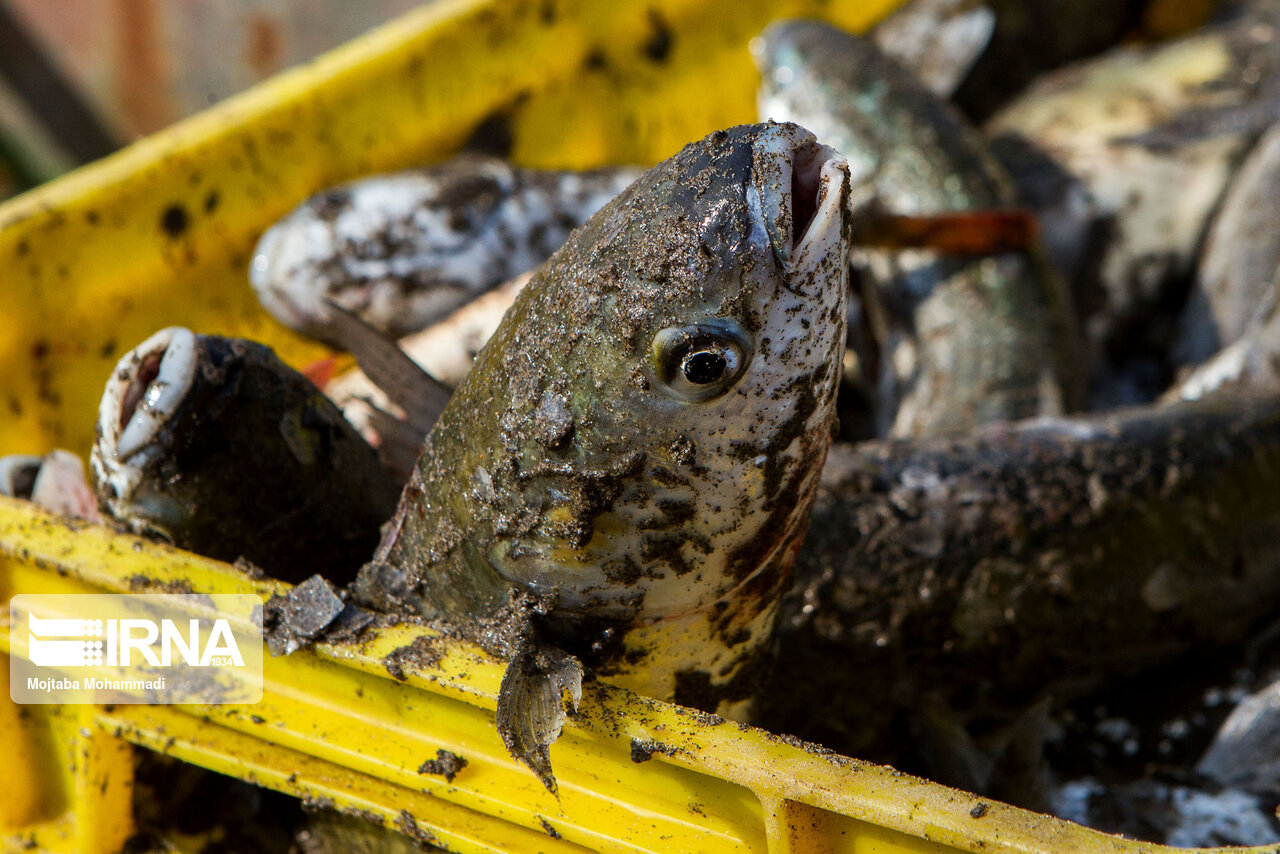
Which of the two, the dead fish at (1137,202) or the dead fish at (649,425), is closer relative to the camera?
the dead fish at (649,425)

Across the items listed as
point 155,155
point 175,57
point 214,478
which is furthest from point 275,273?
point 175,57

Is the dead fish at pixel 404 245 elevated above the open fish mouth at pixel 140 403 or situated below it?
above

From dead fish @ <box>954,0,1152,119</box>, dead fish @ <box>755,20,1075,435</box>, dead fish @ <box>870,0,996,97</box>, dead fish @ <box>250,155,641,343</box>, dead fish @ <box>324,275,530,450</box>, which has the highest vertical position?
dead fish @ <box>954,0,1152,119</box>

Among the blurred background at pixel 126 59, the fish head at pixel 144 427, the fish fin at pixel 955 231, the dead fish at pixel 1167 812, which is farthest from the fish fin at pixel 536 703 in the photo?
the blurred background at pixel 126 59

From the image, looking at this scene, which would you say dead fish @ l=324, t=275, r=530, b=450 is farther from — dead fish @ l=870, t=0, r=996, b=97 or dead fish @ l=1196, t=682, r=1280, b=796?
dead fish @ l=870, t=0, r=996, b=97

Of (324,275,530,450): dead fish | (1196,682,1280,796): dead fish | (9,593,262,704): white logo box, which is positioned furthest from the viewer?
(324,275,530,450): dead fish

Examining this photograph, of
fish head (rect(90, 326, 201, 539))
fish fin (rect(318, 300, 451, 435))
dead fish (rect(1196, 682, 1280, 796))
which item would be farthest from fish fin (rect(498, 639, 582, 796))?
dead fish (rect(1196, 682, 1280, 796))

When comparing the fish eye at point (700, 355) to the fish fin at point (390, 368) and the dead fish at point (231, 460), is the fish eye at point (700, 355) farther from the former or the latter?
the dead fish at point (231, 460)

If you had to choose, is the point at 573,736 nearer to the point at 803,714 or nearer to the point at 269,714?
the point at 269,714
